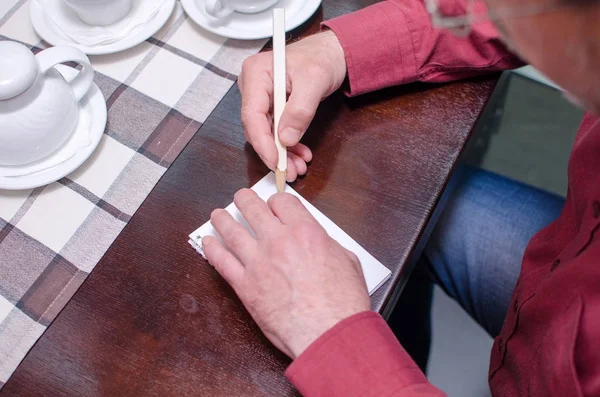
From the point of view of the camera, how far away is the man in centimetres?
37

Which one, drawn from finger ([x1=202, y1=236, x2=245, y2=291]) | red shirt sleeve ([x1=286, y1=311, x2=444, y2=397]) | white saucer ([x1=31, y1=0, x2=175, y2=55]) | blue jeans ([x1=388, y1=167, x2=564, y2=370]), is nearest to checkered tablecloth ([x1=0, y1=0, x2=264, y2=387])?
white saucer ([x1=31, y1=0, x2=175, y2=55])

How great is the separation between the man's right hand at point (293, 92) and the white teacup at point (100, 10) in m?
0.22

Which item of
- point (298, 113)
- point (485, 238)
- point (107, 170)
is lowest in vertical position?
point (485, 238)

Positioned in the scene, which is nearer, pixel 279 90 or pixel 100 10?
pixel 279 90

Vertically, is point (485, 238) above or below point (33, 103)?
below

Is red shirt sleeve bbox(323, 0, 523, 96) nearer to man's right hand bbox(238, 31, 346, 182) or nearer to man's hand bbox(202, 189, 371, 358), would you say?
man's right hand bbox(238, 31, 346, 182)

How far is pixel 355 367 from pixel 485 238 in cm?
41

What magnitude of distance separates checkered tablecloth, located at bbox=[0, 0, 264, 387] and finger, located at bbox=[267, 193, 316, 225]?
157 millimetres

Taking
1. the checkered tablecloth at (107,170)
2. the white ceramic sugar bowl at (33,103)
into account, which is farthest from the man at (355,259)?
the white ceramic sugar bowl at (33,103)

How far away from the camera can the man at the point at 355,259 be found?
0.37m

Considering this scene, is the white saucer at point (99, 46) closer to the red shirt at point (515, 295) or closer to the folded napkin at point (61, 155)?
the folded napkin at point (61, 155)

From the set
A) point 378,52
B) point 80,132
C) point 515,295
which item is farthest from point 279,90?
point 515,295

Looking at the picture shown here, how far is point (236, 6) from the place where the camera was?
2.43ft

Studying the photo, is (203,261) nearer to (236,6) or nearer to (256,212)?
(256,212)
